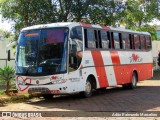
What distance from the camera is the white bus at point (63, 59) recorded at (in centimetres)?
1462

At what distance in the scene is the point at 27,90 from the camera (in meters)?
15.0

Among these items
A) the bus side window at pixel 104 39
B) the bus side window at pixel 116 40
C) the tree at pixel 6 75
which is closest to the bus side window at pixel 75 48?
the bus side window at pixel 104 39

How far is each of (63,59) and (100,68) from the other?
128 inches

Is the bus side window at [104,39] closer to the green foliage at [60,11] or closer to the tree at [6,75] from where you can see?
the green foliage at [60,11]

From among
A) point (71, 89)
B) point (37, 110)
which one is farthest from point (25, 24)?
point (37, 110)

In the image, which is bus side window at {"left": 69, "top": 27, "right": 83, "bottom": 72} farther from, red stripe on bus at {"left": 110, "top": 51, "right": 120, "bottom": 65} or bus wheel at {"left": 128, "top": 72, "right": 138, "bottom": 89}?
bus wheel at {"left": 128, "top": 72, "right": 138, "bottom": 89}

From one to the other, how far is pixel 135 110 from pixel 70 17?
447 inches

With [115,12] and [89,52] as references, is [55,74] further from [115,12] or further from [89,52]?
[115,12]

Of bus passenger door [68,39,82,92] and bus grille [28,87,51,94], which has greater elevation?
bus passenger door [68,39,82,92]

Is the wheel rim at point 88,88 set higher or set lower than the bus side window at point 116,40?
lower

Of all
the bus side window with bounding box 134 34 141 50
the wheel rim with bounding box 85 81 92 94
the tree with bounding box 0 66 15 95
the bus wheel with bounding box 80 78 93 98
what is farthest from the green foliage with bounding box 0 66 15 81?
the bus side window with bounding box 134 34 141 50

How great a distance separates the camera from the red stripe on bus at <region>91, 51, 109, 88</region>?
17.0 meters

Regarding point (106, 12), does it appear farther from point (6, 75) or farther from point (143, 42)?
point (6, 75)

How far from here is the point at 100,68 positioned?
17.5 meters
